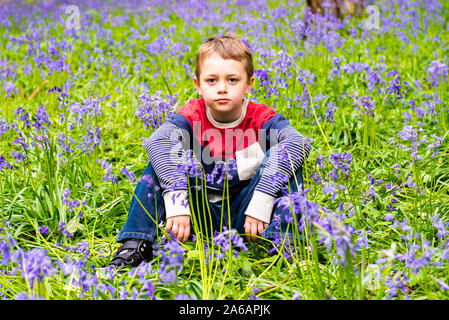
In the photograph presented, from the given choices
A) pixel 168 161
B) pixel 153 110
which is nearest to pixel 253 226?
pixel 168 161

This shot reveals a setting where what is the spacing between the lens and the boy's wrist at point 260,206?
268cm

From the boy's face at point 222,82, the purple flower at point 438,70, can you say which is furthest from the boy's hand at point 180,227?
the purple flower at point 438,70

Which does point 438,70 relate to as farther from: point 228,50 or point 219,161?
point 219,161

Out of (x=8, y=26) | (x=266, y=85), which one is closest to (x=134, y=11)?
(x=8, y=26)

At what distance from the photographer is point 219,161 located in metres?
2.80

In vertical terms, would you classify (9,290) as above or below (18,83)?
below

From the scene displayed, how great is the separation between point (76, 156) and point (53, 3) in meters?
8.58

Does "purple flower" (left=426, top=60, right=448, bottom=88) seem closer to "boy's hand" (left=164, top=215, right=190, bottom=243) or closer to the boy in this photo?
the boy

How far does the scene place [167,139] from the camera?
288 cm

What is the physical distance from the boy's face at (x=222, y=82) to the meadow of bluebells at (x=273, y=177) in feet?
1.54

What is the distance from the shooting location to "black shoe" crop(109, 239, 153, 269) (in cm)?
275

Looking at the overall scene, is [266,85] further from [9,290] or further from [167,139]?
[9,290]

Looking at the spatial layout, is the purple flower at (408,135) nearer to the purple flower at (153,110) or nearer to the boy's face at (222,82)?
the boy's face at (222,82)

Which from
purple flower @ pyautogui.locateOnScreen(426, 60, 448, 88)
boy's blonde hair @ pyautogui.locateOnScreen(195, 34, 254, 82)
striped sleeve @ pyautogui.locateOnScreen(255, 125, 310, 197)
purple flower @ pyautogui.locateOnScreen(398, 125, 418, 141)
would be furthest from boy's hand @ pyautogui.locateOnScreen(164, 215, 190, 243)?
purple flower @ pyautogui.locateOnScreen(426, 60, 448, 88)
